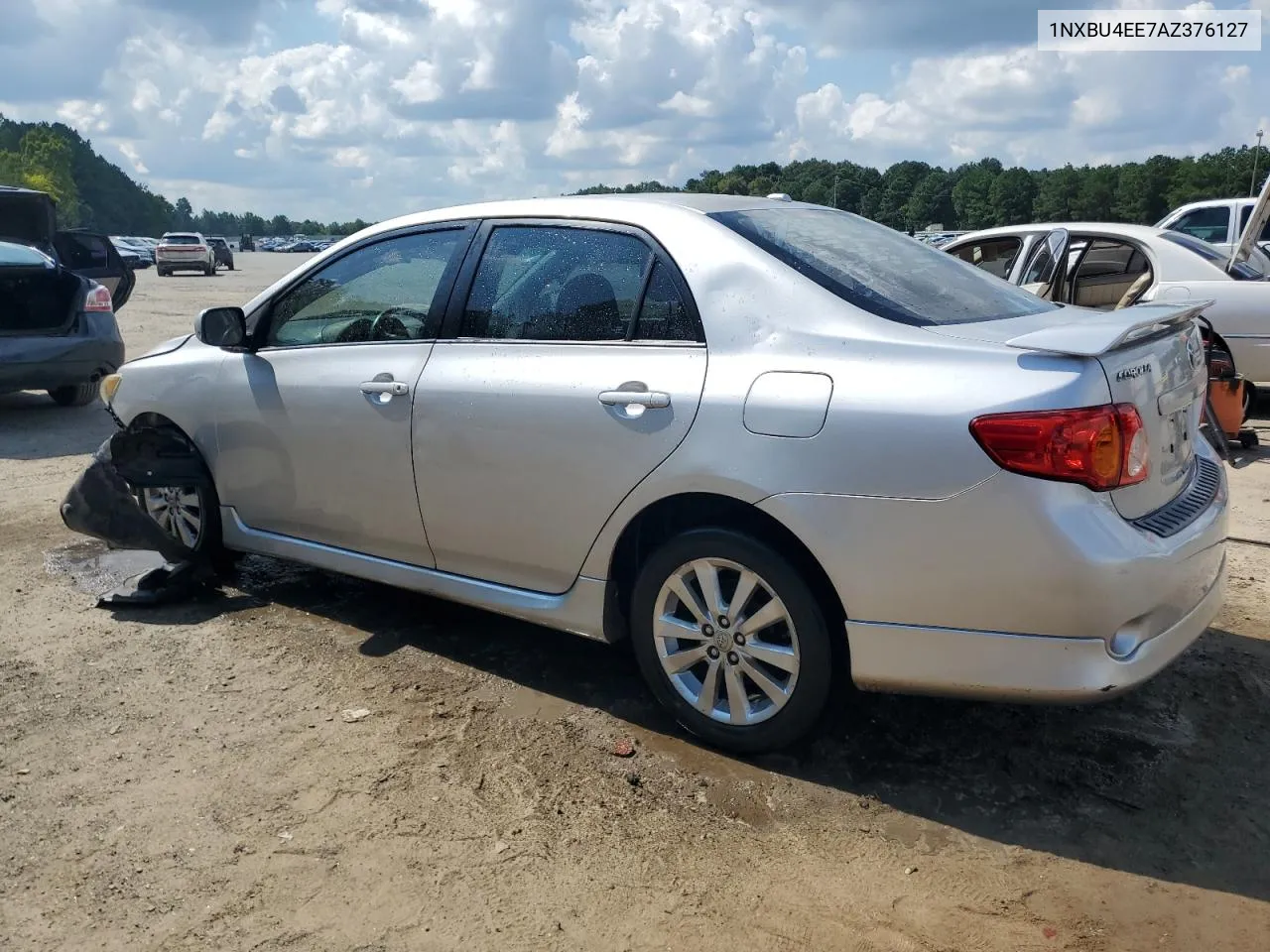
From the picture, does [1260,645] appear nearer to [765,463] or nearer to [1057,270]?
[765,463]

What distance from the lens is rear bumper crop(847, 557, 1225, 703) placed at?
2.92 m

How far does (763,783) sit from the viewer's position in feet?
11.0

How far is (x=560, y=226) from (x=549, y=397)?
0.67 meters

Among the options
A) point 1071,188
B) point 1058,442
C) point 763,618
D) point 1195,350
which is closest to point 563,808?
point 763,618

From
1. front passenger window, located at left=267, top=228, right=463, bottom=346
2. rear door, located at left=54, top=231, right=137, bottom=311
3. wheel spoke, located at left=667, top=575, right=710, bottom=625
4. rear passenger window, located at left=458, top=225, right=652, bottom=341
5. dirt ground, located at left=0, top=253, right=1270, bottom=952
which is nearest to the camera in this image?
dirt ground, located at left=0, top=253, right=1270, bottom=952

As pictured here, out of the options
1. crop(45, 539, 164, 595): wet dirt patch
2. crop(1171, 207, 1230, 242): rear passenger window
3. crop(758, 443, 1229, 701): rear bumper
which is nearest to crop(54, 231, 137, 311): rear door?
crop(45, 539, 164, 595): wet dirt patch

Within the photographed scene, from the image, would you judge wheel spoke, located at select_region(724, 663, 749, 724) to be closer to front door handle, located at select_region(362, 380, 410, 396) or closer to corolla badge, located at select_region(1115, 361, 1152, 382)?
corolla badge, located at select_region(1115, 361, 1152, 382)

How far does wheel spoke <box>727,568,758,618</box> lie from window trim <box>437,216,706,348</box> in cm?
72

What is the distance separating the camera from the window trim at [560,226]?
3.53 meters

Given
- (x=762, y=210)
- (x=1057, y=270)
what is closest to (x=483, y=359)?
(x=762, y=210)

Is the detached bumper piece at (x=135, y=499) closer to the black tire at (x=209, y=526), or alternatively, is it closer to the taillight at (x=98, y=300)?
the black tire at (x=209, y=526)

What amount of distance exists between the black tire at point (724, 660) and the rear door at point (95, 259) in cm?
973

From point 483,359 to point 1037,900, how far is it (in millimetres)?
2408

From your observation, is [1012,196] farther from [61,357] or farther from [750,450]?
[750,450]
